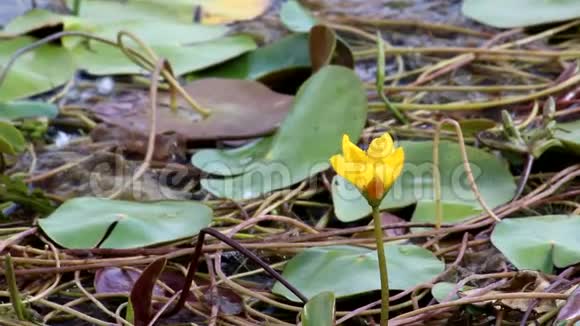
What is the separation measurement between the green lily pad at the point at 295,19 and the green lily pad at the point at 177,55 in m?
0.10

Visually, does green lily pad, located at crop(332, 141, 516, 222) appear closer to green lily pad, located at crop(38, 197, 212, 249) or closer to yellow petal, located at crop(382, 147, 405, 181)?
green lily pad, located at crop(38, 197, 212, 249)

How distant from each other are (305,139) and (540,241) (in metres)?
0.43

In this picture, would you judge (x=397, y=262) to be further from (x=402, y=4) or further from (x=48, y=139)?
(x=402, y=4)

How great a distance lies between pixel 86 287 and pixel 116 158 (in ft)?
1.18

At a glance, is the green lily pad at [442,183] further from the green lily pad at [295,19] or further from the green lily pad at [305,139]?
the green lily pad at [295,19]

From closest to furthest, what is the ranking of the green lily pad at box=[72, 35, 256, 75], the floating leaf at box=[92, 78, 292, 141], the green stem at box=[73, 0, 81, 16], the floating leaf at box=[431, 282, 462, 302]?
the floating leaf at box=[431, 282, 462, 302] < the floating leaf at box=[92, 78, 292, 141] < the green lily pad at box=[72, 35, 256, 75] < the green stem at box=[73, 0, 81, 16]

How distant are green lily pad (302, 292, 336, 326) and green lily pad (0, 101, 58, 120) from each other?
0.84 metres

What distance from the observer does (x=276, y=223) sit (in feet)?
4.14

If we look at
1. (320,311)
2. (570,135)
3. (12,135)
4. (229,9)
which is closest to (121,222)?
(12,135)

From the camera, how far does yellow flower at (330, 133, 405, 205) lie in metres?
0.76

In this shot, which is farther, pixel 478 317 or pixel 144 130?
pixel 144 130

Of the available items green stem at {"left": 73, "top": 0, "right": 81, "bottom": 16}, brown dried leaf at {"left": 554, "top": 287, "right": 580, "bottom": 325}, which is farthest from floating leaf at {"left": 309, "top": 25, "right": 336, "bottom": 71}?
brown dried leaf at {"left": 554, "top": 287, "right": 580, "bottom": 325}

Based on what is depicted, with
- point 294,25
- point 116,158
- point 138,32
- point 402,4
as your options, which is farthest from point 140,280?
point 402,4

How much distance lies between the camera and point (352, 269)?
104cm
